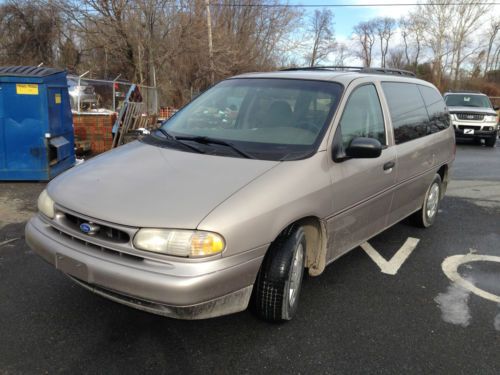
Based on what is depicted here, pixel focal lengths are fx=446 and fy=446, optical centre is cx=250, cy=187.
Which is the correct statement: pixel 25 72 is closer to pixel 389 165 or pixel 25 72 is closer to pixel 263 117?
pixel 263 117

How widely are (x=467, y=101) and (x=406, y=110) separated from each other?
13.6 m

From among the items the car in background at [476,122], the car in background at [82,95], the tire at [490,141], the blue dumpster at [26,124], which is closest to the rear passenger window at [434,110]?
the blue dumpster at [26,124]

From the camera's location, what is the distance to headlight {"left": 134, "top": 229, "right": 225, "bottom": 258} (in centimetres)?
237

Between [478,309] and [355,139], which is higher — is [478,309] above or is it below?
below

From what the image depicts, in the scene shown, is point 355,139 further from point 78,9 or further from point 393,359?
point 78,9

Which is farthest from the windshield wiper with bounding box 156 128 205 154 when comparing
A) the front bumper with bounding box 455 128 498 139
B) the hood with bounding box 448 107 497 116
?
the front bumper with bounding box 455 128 498 139

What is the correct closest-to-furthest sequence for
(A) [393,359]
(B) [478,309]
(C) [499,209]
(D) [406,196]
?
1. (A) [393,359]
2. (B) [478,309]
3. (D) [406,196]
4. (C) [499,209]

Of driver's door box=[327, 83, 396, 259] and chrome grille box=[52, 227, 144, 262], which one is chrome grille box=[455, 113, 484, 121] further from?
chrome grille box=[52, 227, 144, 262]

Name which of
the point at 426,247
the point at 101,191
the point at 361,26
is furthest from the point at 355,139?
the point at 361,26

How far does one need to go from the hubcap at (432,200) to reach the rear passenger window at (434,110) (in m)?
0.69

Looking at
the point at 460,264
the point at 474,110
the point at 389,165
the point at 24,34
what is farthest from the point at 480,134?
the point at 24,34

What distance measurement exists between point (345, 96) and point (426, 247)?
6.99ft

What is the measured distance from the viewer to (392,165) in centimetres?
394

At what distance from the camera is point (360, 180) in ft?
11.4
